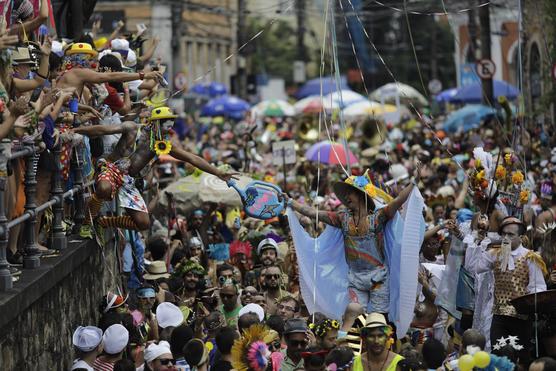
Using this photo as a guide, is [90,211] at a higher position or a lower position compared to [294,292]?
higher

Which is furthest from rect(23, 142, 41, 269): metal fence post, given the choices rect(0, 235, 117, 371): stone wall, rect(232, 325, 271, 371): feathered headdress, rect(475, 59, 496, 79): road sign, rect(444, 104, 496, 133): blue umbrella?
rect(444, 104, 496, 133): blue umbrella

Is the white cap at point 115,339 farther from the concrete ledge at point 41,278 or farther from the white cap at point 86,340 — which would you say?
the concrete ledge at point 41,278

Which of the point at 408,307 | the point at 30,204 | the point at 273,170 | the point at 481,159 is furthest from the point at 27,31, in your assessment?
the point at 273,170

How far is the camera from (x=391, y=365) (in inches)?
369

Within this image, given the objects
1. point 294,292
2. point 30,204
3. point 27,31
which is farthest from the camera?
point 294,292

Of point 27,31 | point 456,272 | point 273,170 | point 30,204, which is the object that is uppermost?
point 27,31

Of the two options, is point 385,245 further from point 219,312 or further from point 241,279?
point 241,279

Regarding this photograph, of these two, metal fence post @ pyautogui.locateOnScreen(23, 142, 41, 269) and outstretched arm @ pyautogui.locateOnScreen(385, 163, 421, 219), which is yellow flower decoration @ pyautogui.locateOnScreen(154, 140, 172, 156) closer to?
outstretched arm @ pyautogui.locateOnScreen(385, 163, 421, 219)

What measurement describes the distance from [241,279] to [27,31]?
4.37 m

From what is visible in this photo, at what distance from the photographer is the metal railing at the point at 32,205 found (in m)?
9.02

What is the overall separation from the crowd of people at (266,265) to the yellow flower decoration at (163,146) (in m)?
0.01

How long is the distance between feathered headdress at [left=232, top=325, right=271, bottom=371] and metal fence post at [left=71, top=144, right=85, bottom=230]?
315 centimetres

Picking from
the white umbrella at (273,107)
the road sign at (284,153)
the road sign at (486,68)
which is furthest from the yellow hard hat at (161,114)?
the white umbrella at (273,107)

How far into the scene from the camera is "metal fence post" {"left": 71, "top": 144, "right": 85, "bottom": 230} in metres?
12.0
